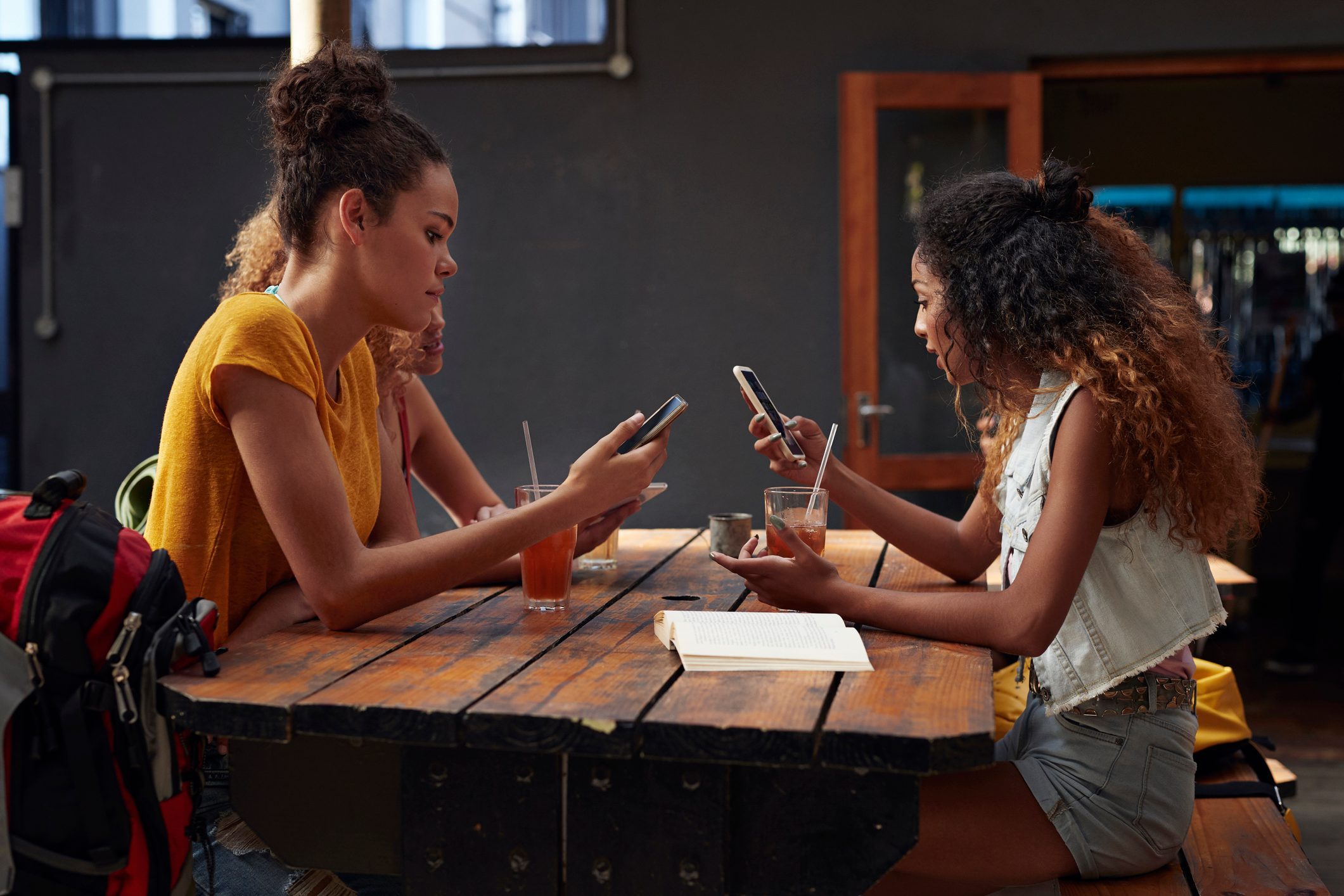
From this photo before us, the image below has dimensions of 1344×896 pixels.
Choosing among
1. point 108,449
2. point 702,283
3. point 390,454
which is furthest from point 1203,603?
point 108,449

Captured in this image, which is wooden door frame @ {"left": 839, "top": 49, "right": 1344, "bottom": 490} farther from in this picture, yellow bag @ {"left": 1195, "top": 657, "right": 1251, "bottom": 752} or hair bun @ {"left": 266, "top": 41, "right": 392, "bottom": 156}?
hair bun @ {"left": 266, "top": 41, "right": 392, "bottom": 156}

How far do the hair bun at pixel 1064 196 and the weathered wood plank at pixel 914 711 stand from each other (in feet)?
2.17

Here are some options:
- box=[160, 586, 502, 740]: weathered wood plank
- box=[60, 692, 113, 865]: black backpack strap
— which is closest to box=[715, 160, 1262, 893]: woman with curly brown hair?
box=[160, 586, 502, 740]: weathered wood plank

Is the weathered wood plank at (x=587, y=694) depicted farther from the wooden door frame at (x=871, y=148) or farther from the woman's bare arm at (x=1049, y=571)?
the wooden door frame at (x=871, y=148)

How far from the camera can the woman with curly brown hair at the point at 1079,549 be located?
1453 millimetres

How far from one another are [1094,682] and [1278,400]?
6037 millimetres

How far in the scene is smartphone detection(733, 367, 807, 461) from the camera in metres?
1.85

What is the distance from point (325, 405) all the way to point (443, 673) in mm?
529

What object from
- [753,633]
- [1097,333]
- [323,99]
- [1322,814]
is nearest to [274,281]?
[323,99]

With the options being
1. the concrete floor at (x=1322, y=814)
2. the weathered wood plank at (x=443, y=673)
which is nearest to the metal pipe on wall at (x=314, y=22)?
the weathered wood plank at (x=443, y=673)

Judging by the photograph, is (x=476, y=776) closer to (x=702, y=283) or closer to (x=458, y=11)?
(x=702, y=283)

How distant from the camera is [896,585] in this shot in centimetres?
197

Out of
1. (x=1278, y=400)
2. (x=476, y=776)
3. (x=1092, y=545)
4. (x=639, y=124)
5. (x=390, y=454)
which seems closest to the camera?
(x=476, y=776)

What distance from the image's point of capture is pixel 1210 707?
1953mm
